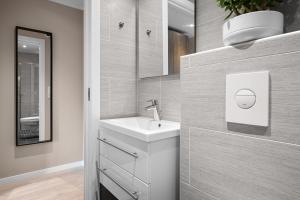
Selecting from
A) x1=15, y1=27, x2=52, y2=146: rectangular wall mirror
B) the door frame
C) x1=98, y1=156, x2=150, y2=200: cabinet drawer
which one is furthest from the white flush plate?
x1=15, y1=27, x2=52, y2=146: rectangular wall mirror

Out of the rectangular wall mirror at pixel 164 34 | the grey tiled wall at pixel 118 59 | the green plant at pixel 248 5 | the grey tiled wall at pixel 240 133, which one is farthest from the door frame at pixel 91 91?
the green plant at pixel 248 5

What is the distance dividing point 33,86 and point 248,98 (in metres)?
2.48

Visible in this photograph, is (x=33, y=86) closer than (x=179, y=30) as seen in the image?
No

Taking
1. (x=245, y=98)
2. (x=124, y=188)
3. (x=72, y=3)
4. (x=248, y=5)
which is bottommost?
(x=124, y=188)

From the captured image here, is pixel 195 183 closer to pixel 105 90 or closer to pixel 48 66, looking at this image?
pixel 105 90

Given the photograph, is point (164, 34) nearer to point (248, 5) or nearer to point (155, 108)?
point (155, 108)

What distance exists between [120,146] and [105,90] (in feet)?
1.79

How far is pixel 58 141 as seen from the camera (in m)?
2.54

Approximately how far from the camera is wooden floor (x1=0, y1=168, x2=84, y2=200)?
1895mm

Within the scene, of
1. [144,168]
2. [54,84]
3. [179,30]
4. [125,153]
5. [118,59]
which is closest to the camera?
[144,168]

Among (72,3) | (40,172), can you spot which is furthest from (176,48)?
(40,172)

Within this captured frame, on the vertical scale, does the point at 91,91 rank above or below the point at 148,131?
above

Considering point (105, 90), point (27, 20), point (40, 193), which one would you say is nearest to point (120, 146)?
point (105, 90)

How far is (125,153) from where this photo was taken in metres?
1.12
